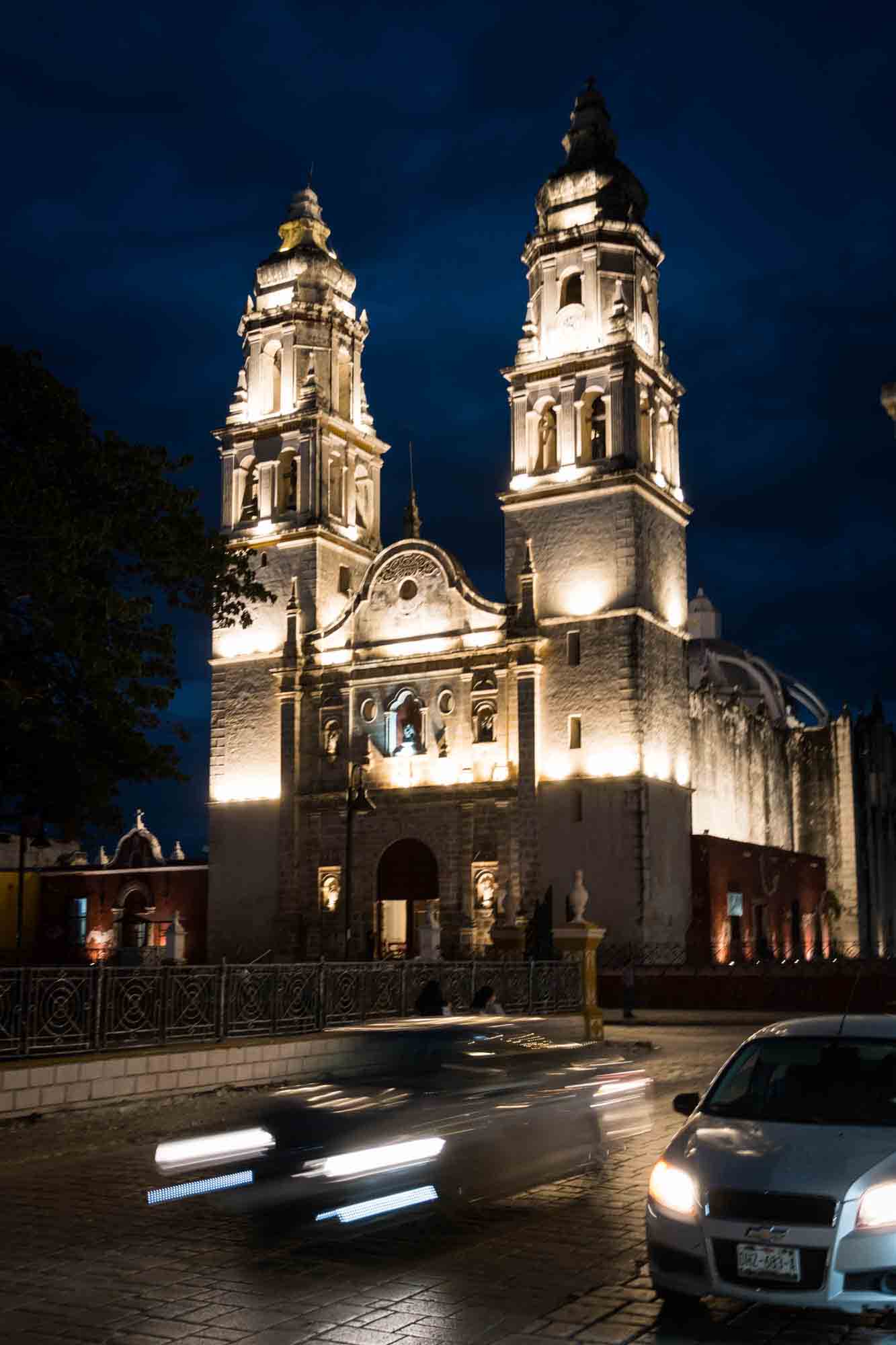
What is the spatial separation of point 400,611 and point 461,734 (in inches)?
188

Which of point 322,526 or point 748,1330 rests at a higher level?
point 322,526

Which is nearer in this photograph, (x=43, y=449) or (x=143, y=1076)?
(x=143, y=1076)

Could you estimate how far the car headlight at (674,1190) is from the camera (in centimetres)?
671

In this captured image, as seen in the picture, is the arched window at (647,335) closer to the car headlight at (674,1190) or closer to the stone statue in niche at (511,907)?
the stone statue in niche at (511,907)

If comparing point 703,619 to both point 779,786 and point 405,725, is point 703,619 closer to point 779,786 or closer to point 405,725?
point 779,786

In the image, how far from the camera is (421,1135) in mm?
11562

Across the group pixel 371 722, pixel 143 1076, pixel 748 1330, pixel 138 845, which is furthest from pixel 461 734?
pixel 748 1330

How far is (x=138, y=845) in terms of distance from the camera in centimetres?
5700

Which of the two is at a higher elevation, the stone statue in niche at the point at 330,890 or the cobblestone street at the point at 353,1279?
the stone statue in niche at the point at 330,890

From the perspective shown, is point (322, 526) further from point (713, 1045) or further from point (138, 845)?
point (713, 1045)

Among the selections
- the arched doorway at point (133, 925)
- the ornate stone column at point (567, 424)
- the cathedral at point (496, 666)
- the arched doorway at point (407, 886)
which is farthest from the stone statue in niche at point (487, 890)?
the arched doorway at point (133, 925)

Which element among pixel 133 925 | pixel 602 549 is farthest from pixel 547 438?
pixel 133 925

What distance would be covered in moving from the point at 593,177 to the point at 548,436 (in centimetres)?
858

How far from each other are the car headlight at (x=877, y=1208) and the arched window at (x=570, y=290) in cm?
4160
